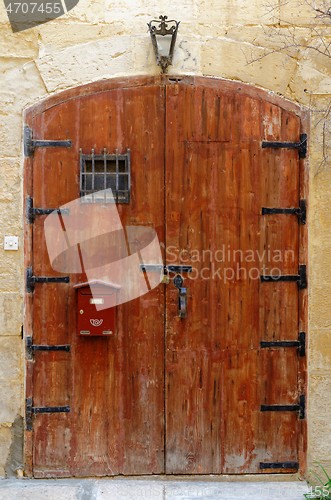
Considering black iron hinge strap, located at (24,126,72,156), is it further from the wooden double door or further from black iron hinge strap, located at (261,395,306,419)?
black iron hinge strap, located at (261,395,306,419)

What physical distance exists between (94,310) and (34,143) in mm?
1145

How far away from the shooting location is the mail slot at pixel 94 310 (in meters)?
4.01

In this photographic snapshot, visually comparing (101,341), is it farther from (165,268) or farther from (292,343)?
(292,343)

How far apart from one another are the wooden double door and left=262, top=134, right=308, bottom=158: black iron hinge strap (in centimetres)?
2

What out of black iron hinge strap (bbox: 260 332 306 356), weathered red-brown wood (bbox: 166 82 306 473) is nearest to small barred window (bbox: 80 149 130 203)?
weathered red-brown wood (bbox: 166 82 306 473)

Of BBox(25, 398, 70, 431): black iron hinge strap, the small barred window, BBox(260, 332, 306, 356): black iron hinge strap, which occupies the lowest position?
BBox(25, 398, 70, 431): black iron hinge strap

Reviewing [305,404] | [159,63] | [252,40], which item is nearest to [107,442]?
[305,404]

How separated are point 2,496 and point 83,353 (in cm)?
99

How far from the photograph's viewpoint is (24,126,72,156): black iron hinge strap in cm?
410

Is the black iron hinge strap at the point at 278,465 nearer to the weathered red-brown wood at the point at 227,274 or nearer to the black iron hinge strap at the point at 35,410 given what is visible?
the weathered red-brown wood at the point at 227,274

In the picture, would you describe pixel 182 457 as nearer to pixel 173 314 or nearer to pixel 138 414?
pixel 138 414

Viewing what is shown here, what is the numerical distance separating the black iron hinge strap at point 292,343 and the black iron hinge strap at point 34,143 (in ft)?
5.99

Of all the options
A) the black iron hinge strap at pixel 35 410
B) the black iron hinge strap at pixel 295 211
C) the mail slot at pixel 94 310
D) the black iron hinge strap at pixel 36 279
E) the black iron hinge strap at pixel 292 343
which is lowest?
the black iron hinge strap at pixel 35 410

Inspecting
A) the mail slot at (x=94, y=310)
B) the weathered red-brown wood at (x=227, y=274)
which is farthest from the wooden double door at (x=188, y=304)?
the mail slot at (x=94, y=310)
